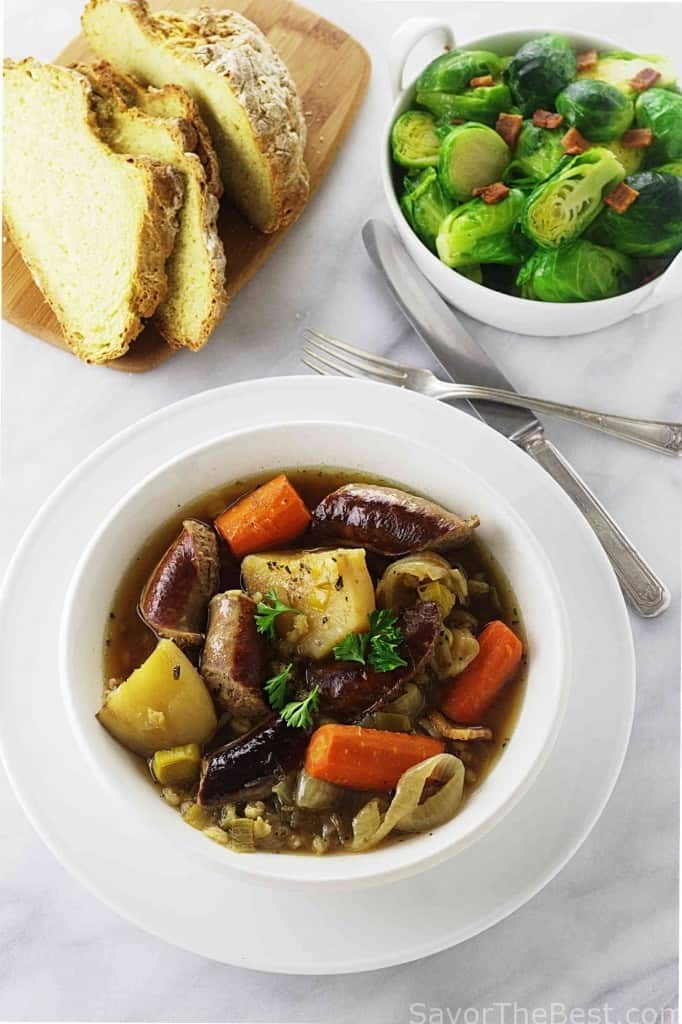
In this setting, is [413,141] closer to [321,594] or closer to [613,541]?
[613,541]

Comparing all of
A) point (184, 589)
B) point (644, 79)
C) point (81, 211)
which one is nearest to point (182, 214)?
point (81, 211)

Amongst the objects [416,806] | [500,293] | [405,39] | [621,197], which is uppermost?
[405,39]

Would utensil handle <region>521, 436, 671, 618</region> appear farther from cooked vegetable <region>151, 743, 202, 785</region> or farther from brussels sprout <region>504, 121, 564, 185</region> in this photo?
cooked vegetable <region>151, 743, 202, 785</region>

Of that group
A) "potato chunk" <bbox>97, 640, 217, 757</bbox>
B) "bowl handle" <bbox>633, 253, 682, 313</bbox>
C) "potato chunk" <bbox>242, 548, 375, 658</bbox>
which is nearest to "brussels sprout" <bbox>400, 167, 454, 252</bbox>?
"bowl handle" <bbox>633, 253, 682, 313</bbox>

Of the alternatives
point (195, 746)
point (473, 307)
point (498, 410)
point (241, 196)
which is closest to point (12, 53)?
point (241, 196)

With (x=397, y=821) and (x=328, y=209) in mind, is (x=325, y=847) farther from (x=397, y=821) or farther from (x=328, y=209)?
(x=328, y=209)

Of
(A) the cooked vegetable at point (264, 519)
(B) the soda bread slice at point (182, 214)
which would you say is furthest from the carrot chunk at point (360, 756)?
(B) the soda bread slice at point (182, 214)
